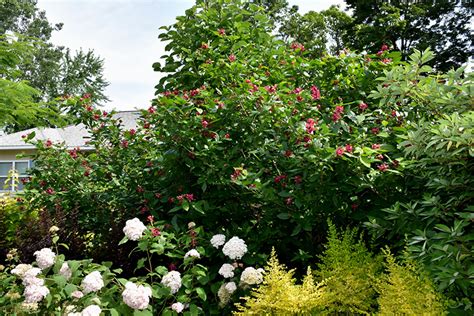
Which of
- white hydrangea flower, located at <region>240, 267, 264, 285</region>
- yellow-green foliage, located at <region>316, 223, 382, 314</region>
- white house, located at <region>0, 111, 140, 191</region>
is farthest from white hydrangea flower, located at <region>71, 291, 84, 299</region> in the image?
white house, located at <region>0, 111, 140, 191</region>

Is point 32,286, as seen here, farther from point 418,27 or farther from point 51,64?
point 51,64

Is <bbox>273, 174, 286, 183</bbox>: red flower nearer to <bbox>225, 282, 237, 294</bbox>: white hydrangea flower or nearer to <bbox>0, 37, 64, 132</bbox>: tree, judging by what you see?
<bbox>225, 282, 237, 294</bbox>: white hydrangea flower

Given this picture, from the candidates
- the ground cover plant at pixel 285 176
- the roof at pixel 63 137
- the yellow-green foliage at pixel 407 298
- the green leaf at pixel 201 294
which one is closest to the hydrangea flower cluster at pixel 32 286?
the ground cover plant at pixel 285 176

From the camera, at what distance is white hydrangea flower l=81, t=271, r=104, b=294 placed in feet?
8.75

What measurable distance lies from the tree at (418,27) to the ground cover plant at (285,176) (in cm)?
1593

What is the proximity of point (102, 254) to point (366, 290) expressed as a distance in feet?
6.60

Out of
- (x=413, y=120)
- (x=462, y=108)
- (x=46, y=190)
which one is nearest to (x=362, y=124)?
(x=413, y=120)

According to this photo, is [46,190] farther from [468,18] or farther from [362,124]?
[468,18]

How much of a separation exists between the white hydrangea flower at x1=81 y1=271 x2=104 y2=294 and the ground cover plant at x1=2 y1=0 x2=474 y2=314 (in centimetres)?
11

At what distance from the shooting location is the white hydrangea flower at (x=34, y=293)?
8.54ft

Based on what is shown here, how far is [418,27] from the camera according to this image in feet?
64.4

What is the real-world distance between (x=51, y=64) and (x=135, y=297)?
1113 inches

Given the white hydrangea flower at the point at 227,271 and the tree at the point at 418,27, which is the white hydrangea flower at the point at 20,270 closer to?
the white hydrangea flower at the point at 227,271

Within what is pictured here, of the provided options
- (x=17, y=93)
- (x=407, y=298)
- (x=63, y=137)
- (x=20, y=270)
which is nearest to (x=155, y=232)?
(x=20, y=270)
